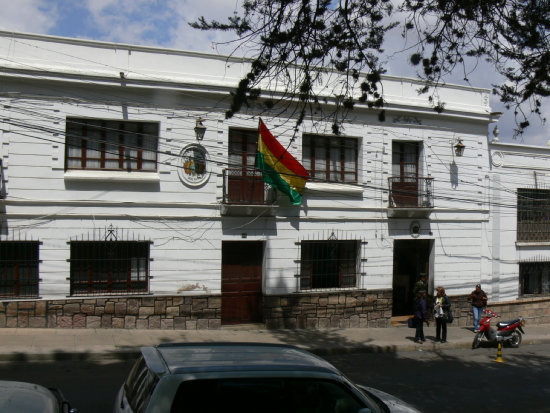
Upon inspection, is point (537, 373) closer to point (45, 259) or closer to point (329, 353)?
point (329, 353)

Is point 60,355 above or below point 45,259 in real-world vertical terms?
below

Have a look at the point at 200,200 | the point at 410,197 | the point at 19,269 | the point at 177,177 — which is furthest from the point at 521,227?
the point at 19,269

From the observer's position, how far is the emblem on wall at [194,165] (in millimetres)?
14805

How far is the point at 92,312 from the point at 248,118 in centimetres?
636

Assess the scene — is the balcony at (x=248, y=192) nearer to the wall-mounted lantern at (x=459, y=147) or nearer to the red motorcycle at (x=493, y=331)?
the red motorcycle at (x=493, y=331)

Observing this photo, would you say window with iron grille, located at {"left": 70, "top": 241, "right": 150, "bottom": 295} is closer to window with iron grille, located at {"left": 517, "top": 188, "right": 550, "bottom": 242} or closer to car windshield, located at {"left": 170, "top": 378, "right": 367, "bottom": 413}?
car windshield, located at {"left": 170, "top": 378, "right": 367, "bottom": 413}

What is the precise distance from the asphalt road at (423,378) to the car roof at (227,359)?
3521 mm

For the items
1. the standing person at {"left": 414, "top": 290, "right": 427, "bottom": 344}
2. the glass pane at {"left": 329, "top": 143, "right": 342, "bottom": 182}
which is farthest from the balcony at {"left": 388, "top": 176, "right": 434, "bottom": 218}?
the standing person at {"left": 414, "top": 290, "right": 427, "bottom": 344}

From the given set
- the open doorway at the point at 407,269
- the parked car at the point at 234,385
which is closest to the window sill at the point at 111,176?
the open doorway at the point at 407,269

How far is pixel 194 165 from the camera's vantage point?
1491 cm

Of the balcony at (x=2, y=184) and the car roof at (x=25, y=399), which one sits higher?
the balcony at (x=2, y=184)

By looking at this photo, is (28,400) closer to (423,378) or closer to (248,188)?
(423,378)

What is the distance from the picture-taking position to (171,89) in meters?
14.6

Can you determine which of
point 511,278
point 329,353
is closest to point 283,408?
point 329,353
